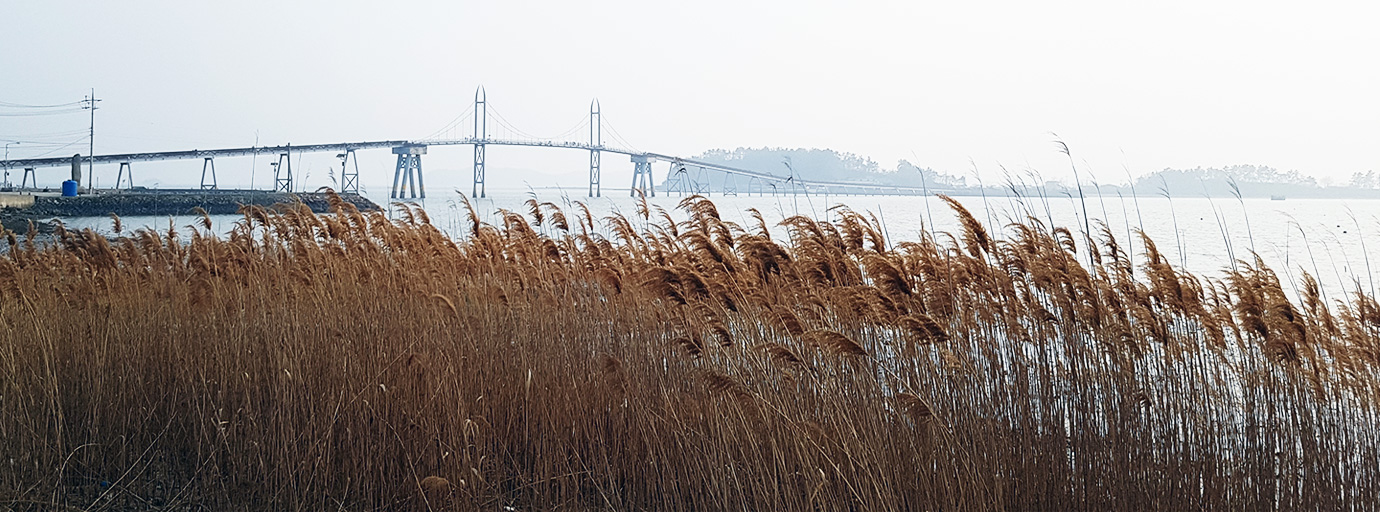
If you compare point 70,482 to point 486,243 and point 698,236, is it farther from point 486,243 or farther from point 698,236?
point 486,243

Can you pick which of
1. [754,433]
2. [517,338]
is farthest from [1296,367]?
[517,338]

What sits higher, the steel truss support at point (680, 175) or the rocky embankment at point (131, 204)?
the steel truss support at point (680, 175)

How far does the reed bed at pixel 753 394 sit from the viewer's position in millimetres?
3787

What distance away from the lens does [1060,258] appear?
14.1ft

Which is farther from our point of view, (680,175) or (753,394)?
(680,175)

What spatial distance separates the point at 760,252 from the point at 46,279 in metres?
5.16

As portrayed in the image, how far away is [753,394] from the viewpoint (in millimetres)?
3568

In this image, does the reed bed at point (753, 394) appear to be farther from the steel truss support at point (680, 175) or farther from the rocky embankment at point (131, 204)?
the rocky embankment at point (131, 204)

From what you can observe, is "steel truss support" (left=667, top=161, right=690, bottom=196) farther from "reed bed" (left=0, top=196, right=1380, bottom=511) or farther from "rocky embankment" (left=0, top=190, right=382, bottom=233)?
"rocky embankment" (left=0, top=190, right=382, bottom=233)

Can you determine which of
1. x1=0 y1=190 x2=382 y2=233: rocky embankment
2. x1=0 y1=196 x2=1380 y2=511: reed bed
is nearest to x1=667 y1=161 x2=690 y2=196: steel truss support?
x1=0 y1=196 x2=1380 y2=511: reed bed

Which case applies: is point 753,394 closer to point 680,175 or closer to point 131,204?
point 680,175

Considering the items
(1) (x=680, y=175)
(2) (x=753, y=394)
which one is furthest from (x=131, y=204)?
(2) (x=753, y=394)

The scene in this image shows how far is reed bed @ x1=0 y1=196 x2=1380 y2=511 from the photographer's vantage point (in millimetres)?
3787

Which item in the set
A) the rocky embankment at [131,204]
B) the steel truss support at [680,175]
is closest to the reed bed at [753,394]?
the steel truss support at [680,175]
